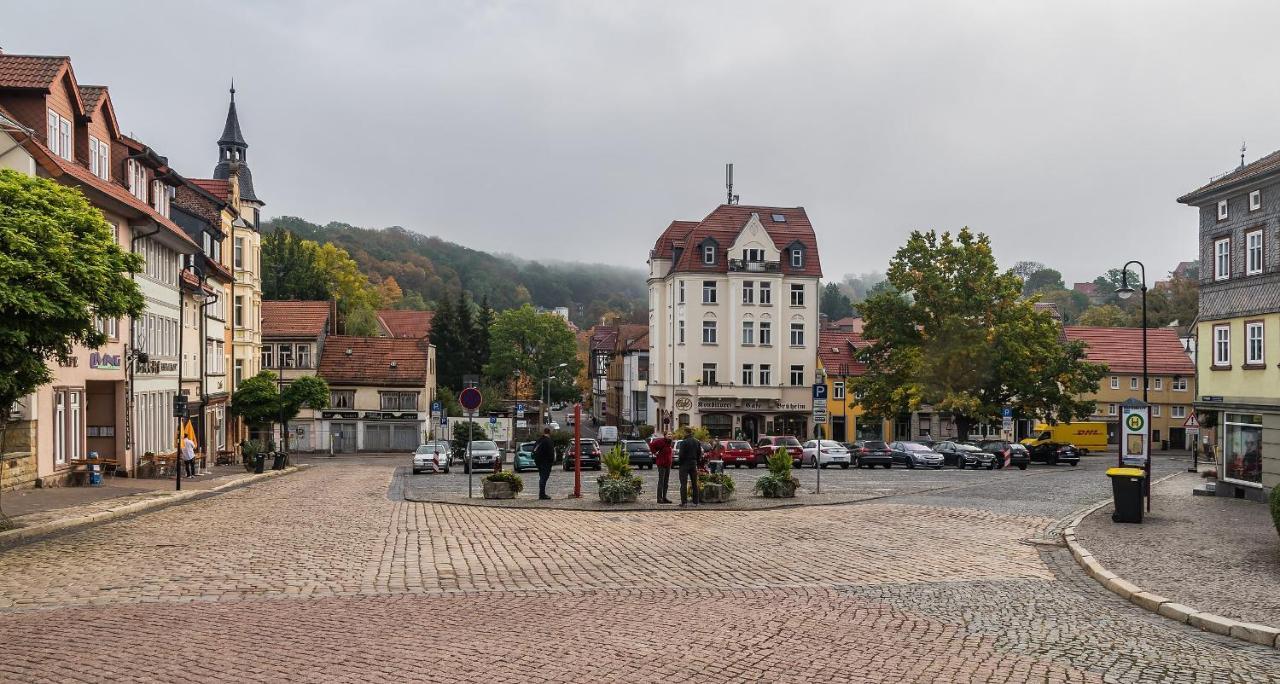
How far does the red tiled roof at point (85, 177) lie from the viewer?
82.7 feet

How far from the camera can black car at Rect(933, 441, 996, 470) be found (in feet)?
155

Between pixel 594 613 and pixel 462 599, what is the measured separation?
169 cm

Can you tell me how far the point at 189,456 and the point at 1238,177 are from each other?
32466 millimetres

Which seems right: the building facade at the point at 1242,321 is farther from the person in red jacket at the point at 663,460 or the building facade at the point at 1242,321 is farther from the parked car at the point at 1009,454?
the parked car at the point at 1009,454

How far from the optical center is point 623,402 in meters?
105

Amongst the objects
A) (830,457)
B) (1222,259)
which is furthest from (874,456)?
(1222,259)

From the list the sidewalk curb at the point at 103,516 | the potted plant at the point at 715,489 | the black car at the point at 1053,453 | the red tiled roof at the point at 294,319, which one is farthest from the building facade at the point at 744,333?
the potted plant at the point at 715,489

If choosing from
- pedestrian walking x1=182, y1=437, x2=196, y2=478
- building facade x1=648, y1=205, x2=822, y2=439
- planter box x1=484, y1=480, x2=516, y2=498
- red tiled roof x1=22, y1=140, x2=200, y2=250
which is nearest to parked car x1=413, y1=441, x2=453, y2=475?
pedestrian walking x1=182, y1=437, x2=196, y2=478

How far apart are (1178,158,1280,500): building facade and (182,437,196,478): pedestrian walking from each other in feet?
101

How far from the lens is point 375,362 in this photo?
73375 mm

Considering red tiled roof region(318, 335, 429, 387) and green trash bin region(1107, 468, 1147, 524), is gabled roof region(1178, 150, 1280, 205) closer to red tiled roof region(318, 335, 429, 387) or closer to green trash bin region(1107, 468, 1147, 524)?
green trash bin region(1107, 468, 1147, 524)

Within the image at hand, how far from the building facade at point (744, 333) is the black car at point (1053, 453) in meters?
18.6

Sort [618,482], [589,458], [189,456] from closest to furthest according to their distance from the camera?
[618,482], [189,456], [589,458]

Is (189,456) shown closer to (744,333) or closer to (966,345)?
(966,345)
